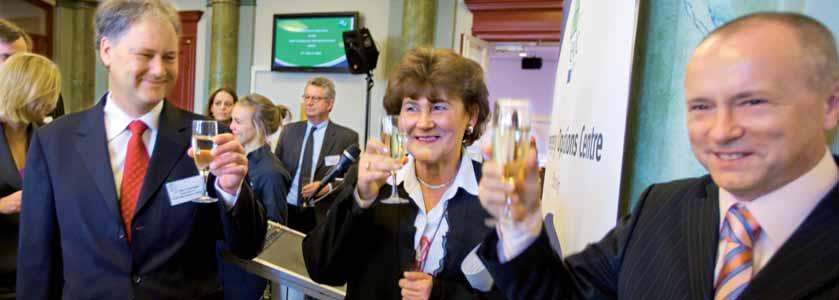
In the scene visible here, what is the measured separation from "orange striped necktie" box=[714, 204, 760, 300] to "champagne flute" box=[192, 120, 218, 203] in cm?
131

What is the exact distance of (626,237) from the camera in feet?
3.55

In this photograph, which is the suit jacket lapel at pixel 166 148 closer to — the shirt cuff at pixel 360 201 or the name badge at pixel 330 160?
the shirt cuff at pixel 360 201

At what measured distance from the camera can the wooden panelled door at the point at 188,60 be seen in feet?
26.2

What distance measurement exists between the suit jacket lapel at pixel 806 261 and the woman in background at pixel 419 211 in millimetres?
736

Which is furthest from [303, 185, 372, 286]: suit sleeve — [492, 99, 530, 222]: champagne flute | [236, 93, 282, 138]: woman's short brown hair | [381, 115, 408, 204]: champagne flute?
[236, 93, 282, 138]: woman's short brown hair

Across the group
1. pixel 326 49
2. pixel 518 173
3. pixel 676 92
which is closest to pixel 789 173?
pixel 518 173

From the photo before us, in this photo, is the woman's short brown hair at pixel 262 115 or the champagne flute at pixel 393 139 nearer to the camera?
the champagne flute at pixel 393 139

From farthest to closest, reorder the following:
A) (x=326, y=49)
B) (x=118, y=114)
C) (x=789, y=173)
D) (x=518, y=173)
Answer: (x=326, y=49) < (x=118, y=114) < (x=518, y=173) < (x=789, y=173)

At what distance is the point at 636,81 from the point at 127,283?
1.71m

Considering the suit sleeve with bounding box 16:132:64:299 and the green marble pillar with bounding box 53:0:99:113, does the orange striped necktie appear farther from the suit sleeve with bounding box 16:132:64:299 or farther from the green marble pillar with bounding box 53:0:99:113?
the green marble pillar with bounding box 53:0:99:113

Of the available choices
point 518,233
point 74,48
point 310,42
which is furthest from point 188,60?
point 518,233

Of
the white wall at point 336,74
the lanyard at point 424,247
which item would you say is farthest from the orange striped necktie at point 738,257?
the white wall at point 336,74

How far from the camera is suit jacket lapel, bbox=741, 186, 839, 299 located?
79cm

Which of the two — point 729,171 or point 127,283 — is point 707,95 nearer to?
point 729,171
